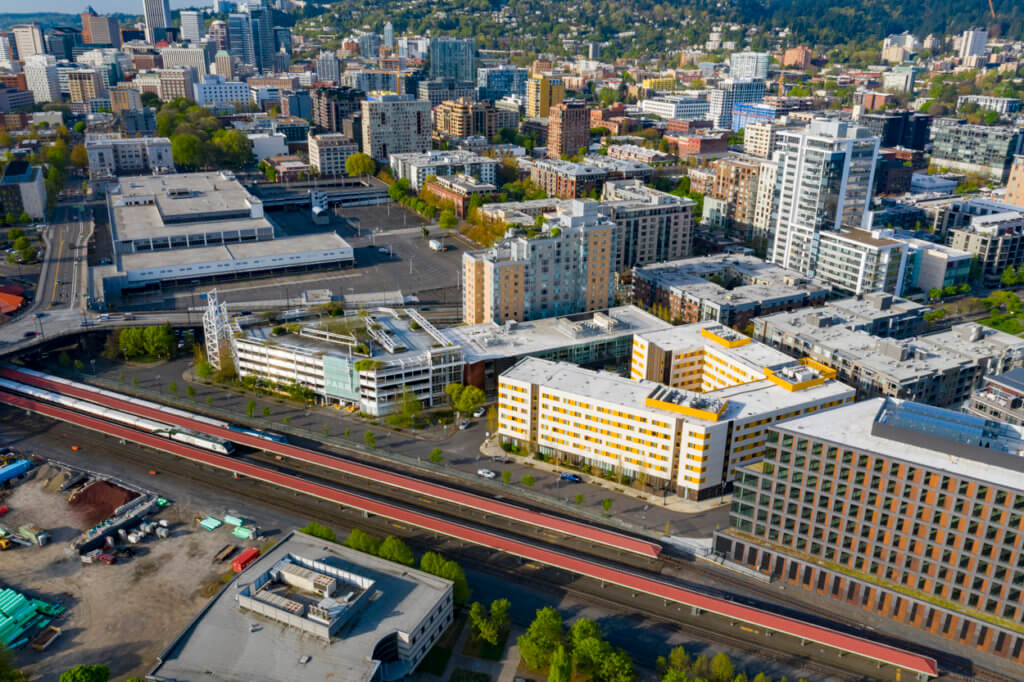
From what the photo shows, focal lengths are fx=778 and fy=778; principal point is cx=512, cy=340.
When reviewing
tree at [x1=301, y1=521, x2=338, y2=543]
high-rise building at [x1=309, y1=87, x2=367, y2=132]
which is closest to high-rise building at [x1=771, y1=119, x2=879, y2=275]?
tree at [x1=301, y1=521, x2=338, y2=543]

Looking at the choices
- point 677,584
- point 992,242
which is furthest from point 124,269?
point 992,242

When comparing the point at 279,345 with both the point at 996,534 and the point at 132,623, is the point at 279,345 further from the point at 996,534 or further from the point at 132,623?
the point at 996,534

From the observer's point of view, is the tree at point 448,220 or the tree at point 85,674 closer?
the tree at point 85,674

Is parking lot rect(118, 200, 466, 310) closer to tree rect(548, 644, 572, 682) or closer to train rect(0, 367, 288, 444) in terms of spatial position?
train rect(0, 367, 288, 444)

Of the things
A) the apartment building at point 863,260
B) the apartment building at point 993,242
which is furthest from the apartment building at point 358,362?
the apartment building at point 993,242

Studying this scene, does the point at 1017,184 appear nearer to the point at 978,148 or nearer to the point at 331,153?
the point at 978,148

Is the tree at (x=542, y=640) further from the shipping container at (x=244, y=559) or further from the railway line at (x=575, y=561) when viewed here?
the shipping container at (x=244, y=559)

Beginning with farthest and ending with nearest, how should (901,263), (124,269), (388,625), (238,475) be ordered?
(124,269) → (901,263) → (238,475) → (388,625)
